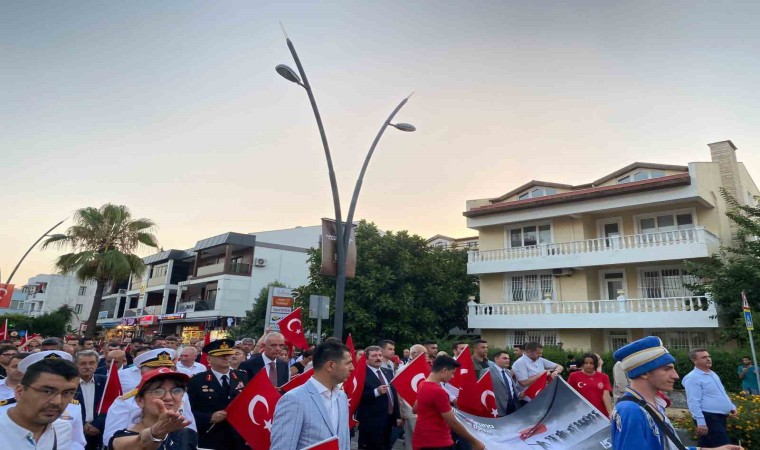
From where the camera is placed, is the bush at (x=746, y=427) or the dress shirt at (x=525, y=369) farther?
the dress shirt at (x=525, y=369)

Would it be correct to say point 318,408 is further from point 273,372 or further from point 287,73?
point 287,73

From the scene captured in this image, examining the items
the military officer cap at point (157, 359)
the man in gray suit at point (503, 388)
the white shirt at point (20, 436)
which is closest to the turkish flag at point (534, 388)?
the man in gray suit at point (503, 388)

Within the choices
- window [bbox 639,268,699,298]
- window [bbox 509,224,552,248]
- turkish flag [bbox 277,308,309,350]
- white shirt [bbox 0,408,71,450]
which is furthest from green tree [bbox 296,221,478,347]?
white shirt [bbox 0,408,71,450]

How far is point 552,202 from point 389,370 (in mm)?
19051

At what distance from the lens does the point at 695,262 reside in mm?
21344

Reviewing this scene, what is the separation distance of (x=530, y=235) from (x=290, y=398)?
24.7 m

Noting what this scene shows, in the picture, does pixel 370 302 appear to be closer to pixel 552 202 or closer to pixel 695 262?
pixel 552 202

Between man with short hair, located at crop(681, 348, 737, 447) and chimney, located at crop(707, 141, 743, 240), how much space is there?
19.7m

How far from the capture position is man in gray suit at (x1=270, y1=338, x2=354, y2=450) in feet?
12.0

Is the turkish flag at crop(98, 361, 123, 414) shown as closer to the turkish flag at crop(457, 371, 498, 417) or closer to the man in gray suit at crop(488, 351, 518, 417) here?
the turkish flag at crop(457, 371, 498, 417)

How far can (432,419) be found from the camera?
17.7ft

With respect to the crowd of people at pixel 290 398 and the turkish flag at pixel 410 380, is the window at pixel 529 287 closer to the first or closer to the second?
the crowd of people at pixel 290 398

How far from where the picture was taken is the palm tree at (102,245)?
2375cm

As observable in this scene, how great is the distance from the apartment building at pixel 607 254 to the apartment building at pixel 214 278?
780 inches
